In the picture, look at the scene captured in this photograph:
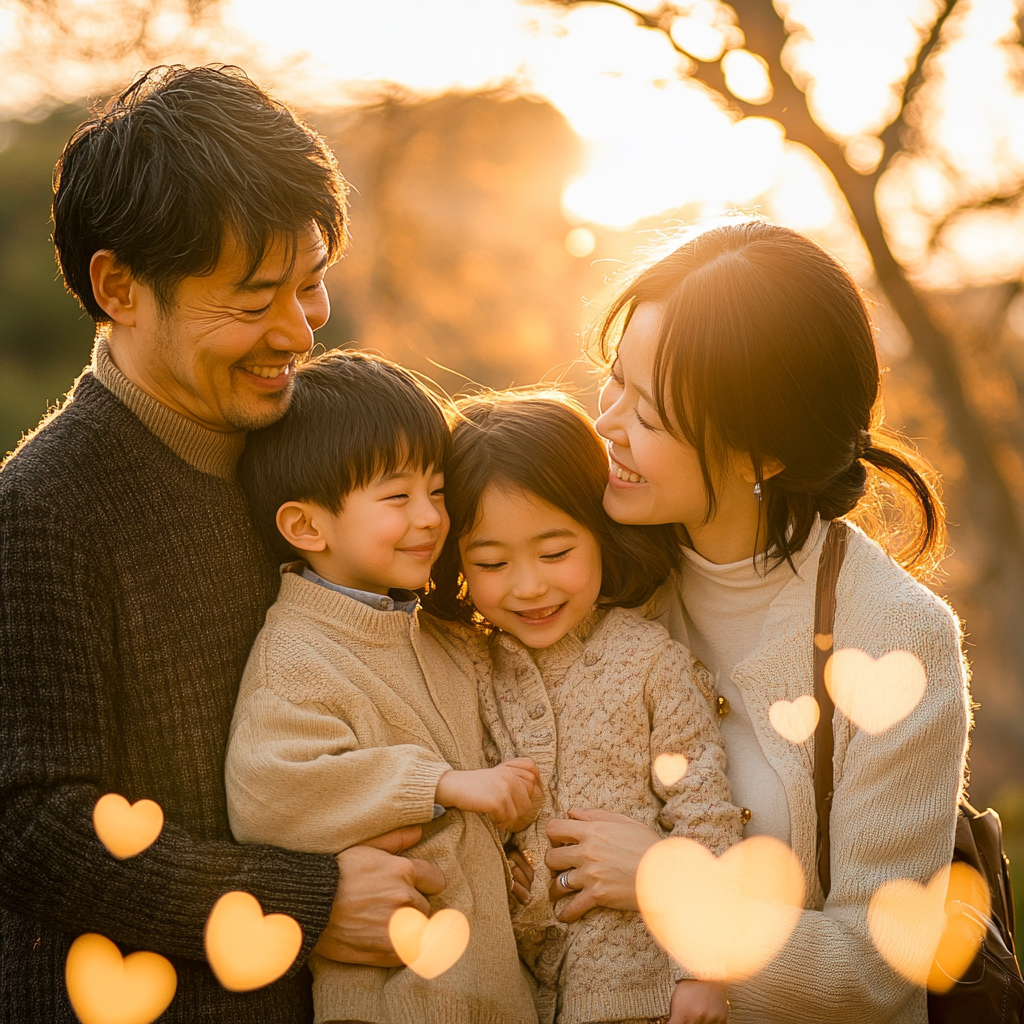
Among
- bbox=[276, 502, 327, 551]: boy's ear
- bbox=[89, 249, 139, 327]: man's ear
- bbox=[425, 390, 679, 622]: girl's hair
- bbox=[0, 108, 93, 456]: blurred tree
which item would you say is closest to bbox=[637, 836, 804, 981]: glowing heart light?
bbox=[425, 390, 679, 622]: girl's hair

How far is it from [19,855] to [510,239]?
21.2ft

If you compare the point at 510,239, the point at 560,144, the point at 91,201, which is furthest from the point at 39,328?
the point at 91,201

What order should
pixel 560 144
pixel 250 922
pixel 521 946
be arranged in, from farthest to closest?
pixel 560 144, pixel 521 946, pixel 250 922

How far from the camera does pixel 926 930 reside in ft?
6.23

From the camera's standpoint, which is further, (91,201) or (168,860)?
(91,201)

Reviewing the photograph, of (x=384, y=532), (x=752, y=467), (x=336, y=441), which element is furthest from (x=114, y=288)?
(x=752, y=467)

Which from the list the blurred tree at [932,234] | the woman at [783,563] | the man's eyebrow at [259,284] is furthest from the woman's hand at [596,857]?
the blurred tree at [932,234]

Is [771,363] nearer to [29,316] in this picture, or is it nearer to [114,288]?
[114,288]

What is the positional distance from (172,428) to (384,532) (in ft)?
1.53

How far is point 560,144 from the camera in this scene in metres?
Answer: 6.64

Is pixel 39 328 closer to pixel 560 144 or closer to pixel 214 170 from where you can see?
pixel 560 144

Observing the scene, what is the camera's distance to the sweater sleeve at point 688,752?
6.45ft

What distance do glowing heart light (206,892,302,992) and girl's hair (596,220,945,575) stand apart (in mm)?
1198

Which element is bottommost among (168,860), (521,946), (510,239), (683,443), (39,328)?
(39,328)
